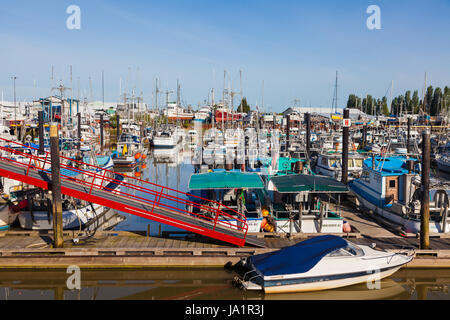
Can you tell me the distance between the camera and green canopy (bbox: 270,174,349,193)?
698 inches

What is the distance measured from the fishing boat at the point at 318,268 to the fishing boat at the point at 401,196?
5.07m

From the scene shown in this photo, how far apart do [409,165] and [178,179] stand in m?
23.4

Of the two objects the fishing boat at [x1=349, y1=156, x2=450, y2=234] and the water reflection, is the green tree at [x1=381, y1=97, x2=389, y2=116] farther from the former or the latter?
the water reflection

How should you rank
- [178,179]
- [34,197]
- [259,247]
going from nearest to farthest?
[259,247]
[34,197]
[178,179]

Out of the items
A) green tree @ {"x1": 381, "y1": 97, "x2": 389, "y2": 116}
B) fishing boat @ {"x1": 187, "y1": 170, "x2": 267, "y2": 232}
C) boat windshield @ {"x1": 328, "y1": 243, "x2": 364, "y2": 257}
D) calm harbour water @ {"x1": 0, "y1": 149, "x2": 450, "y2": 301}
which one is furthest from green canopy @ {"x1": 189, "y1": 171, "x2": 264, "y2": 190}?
green tree @ {"x1": 381, "y1": 97, "x2": 389, "y2": 116}

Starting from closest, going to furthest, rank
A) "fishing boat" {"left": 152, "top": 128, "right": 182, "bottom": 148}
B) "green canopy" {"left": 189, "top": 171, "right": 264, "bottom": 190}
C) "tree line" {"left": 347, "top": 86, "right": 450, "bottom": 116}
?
"green canopy" {"left": 189, "top": 171, "right": 264, "bottom": 190}, "fishing boat" {"left": 152, "top": 128, "right": 182, "bottom": 148}, "tree line" {"left": 347, "top": 86, "right": 450, "bottom": 116}

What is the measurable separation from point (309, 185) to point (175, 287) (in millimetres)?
7440

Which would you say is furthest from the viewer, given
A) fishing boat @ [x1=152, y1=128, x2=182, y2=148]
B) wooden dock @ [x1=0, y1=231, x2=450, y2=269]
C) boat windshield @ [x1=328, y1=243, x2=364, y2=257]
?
fishing boat @ [x1=152, y1=128, x2=182, y2=148]

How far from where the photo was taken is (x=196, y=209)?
21.8 m

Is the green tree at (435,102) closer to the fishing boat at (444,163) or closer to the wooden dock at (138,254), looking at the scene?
the fishing boat at (444,163)
